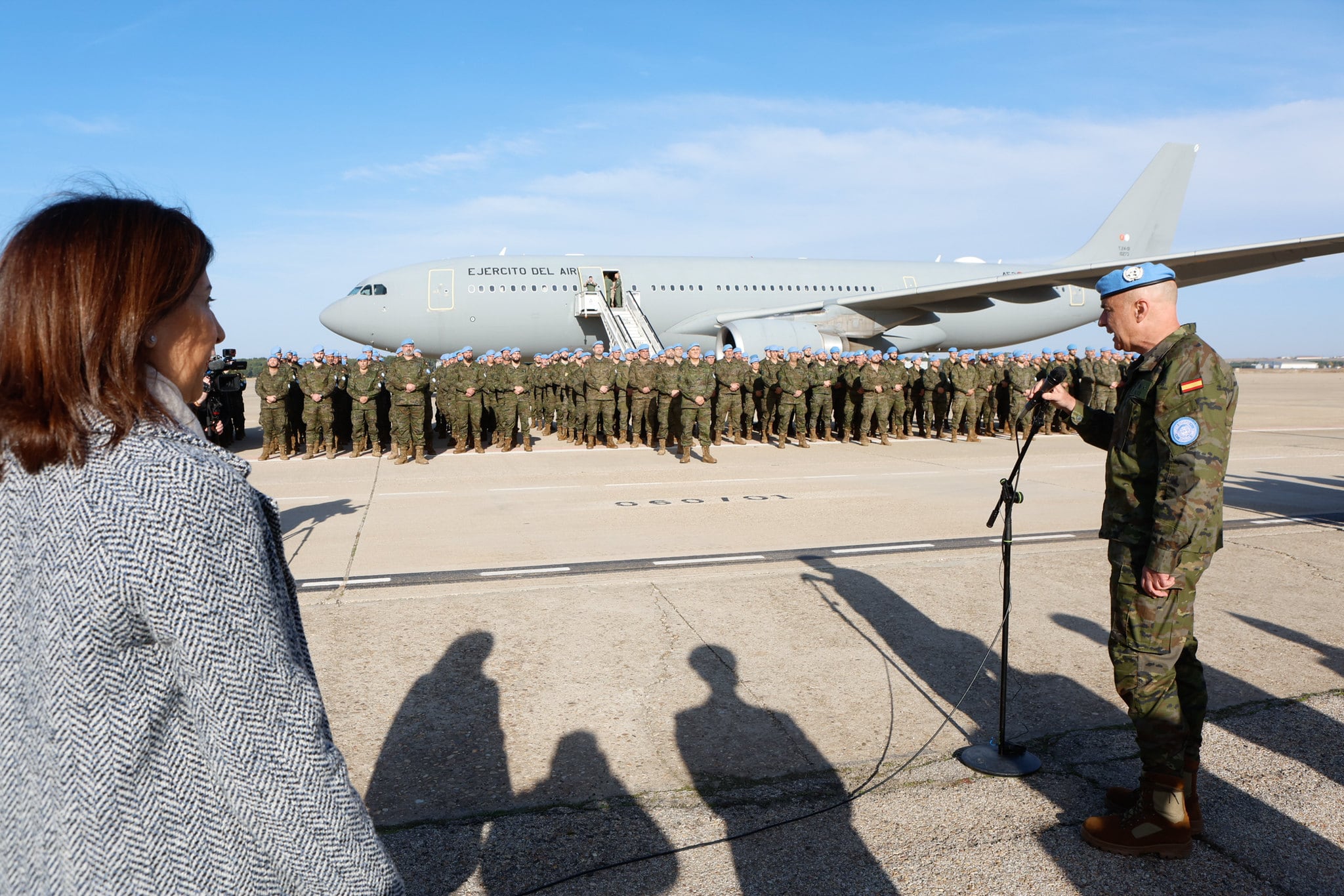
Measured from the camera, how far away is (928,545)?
7.19m

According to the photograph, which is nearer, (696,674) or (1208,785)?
(1208,785)

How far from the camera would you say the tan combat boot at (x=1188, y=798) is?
3002mm

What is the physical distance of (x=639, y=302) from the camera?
21.1 meters

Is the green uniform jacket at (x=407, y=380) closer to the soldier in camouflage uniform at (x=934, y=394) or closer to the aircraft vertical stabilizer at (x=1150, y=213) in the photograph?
the soldier in camouflage uniform at (x=934, y=394)

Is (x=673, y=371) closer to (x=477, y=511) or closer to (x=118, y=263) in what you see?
(x=477, y=511)

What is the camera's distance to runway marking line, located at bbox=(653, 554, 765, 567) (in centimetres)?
666

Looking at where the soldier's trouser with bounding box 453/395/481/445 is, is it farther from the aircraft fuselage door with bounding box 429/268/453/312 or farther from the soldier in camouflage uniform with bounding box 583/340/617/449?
the aircraft fuselage door with bounding box 429/268/453/312

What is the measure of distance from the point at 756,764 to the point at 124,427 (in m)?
2.86

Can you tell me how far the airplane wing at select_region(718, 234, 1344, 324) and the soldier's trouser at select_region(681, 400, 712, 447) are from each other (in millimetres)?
7617

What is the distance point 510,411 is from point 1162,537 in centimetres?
1256

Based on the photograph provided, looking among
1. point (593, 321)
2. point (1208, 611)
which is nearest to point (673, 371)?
point (593, 321)

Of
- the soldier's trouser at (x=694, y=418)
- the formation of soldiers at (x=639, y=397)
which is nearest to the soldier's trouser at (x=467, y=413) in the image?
the formation of soldiers at (x=639, y=397)

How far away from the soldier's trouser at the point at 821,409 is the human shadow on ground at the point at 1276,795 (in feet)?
37.5

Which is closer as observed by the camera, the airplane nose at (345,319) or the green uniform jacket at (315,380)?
the green uniform jacket at (315,380)
